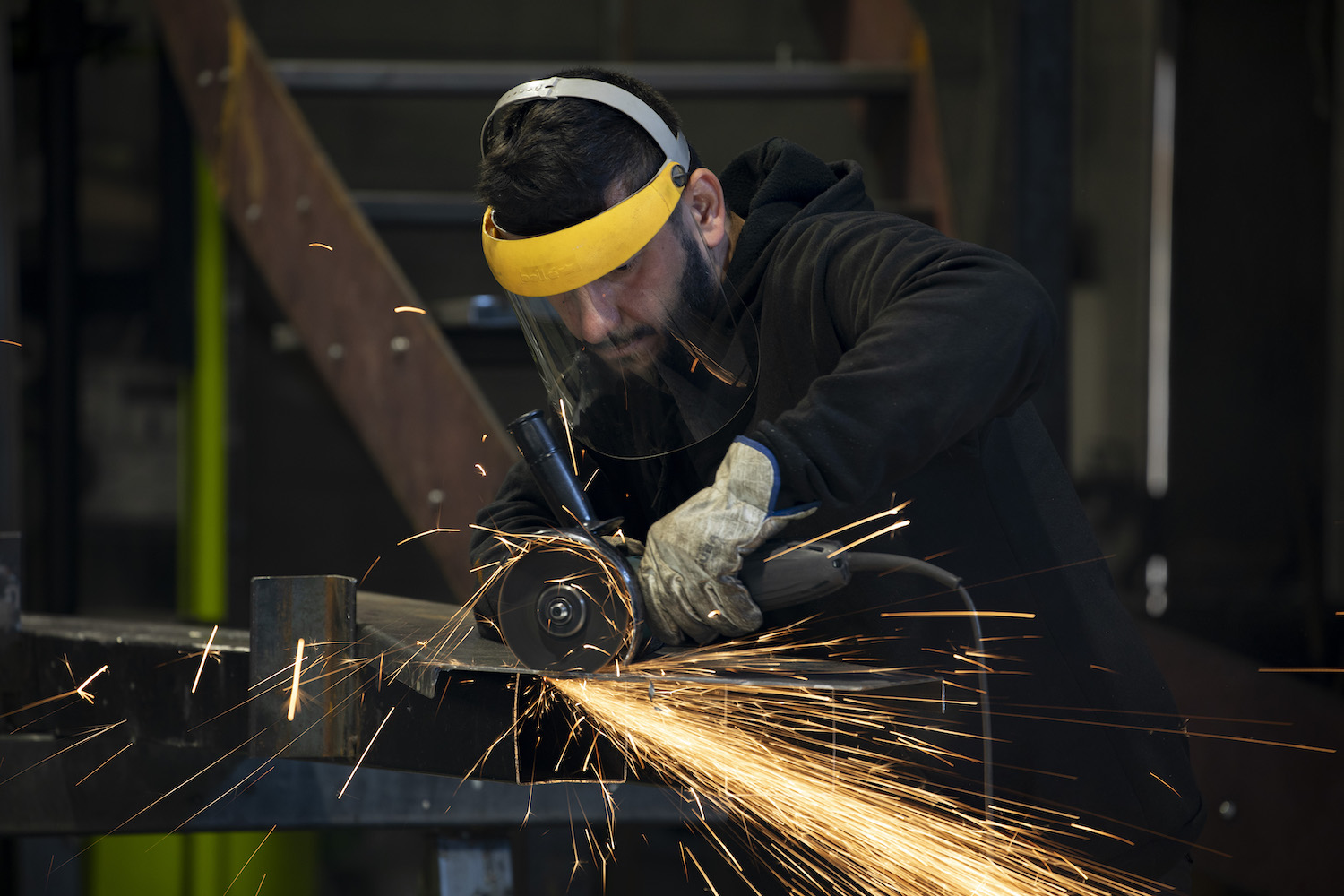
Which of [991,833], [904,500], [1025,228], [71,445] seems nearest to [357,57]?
[71,445]

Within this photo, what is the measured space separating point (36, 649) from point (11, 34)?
10.9 feet

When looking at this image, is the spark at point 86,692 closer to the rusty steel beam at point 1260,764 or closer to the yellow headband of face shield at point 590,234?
the yellow headband of face shield at point 590,234

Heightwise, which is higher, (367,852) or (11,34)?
(11,34)

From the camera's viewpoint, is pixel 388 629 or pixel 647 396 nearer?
pixel 388 629

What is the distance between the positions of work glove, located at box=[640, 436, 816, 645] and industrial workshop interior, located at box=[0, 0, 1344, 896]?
0.09 m

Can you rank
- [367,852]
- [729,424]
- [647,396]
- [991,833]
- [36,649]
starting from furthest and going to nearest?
[367,852], [36,649], [729,424], [647,396], [991,833]

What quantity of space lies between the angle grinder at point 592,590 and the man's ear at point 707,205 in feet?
1.64

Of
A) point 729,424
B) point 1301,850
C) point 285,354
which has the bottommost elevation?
point 1301,850

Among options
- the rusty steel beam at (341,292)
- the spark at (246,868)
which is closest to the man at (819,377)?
the rusty steel beam at (341,292)

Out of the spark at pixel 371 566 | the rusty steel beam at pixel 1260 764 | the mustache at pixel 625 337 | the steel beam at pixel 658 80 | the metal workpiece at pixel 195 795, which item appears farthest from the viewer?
the spark at pixel 371 566

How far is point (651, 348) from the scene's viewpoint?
161 centimetres

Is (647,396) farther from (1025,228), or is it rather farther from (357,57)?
(357,57)

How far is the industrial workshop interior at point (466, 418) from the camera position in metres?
1.62

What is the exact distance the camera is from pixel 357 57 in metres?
4.28
